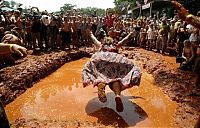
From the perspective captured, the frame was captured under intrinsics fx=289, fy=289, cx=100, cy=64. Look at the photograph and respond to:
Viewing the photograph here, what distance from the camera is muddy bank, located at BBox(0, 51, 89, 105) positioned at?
7.88m

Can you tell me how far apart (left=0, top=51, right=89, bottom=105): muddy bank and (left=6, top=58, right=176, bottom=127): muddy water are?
211 mm

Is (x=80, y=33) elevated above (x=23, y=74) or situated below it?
above

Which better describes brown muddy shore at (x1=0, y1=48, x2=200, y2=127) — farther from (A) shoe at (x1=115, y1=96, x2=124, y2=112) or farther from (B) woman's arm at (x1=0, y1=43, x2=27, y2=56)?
(B) woman's arm at (x1=0, y1=43, x2=27, y2=56)

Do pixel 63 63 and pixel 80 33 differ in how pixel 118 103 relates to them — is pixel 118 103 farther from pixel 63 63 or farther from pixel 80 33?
pixel 80 33

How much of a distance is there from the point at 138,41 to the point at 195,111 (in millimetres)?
11885

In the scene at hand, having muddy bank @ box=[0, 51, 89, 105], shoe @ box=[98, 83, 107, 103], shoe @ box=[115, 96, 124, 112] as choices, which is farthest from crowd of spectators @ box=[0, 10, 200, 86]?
shoe @ box=[98, 83, 107, 103]

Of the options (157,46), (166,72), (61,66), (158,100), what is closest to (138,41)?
(157,46)

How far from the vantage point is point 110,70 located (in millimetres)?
7148

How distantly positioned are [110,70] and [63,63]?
6178mm

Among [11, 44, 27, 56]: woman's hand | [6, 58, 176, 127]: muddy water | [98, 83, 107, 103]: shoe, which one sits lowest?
[6, 58, 176, 127]: muddy water

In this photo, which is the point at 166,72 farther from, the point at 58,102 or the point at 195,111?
the point at 58,102

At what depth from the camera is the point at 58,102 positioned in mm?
7766

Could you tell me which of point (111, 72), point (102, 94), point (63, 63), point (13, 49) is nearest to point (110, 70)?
point (111, 72)

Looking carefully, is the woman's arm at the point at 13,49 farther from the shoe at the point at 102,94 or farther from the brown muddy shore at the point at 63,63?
the shoe at the point at 102,94
